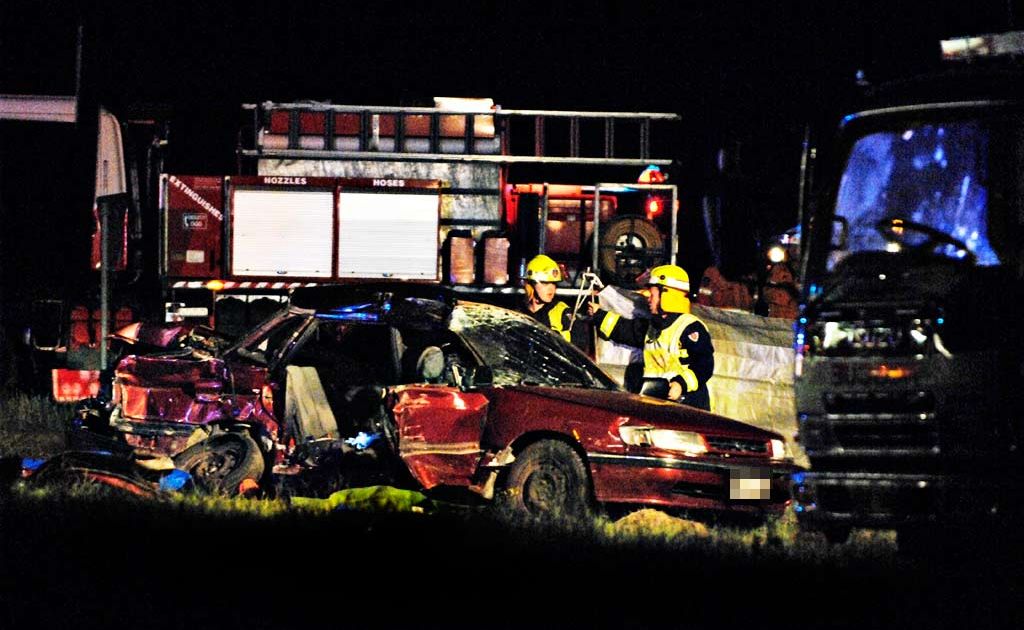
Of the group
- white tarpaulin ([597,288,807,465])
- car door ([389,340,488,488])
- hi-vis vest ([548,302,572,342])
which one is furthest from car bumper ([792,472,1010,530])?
white tarpaulin ([597,288,807,465])

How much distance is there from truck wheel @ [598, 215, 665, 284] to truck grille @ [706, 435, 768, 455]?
796cm

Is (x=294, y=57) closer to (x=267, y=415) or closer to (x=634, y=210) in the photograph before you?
(x=634, y=210)

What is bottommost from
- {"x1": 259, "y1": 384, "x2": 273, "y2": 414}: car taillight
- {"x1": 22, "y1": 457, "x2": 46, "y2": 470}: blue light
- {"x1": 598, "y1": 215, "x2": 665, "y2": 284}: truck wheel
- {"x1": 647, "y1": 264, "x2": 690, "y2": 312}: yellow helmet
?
{"x1": 22, "y1": 457, "x2": 46, "y2": 470}: blue light

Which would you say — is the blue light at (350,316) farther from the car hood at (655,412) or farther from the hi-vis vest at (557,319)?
the hi-vis vest at (557,319)

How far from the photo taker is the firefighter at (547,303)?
11.7 m

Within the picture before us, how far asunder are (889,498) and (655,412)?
182 centimetres

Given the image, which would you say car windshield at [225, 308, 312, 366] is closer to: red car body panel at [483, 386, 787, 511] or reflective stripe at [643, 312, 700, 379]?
red car body panel at [483, 386, 787, 511]

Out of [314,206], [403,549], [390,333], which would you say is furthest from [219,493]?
[314,206]

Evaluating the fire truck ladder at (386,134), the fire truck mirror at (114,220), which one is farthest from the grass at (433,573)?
the fire truck ladder at (386,134)

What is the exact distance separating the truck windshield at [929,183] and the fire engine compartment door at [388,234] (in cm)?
936

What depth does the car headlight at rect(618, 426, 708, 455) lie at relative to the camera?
895 cm

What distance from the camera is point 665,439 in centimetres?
898

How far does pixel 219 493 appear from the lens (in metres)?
9.72

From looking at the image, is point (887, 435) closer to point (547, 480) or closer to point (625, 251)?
point (547, 480)
